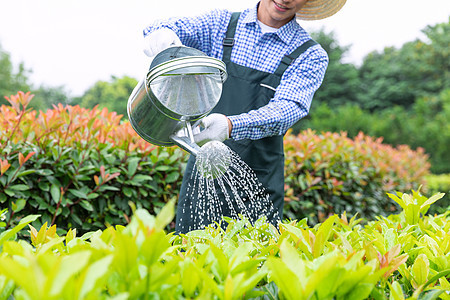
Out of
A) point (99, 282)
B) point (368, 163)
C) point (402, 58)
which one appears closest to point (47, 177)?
point (99, 282)

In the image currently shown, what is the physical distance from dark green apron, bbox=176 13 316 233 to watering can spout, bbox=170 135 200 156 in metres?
0.53

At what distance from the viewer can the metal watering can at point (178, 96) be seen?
1.64 m

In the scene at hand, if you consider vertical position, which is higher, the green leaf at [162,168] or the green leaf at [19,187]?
the green leaf at [162,168]

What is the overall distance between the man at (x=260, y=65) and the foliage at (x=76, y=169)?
2.58ft

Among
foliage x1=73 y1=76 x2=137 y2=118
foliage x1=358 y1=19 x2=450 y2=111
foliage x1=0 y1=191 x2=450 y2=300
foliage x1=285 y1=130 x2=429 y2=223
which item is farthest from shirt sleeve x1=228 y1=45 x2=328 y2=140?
foliage x1=73 y1=76 x2=137 y2=118

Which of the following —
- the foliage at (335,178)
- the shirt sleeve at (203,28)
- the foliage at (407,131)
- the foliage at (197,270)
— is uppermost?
the shirt sleeve at (203,28)

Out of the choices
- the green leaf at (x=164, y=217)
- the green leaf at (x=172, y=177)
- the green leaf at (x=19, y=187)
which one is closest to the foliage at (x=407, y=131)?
the green leaf at (x=172, y=177)

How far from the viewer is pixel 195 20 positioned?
2.31 meters

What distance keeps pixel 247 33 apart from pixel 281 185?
864 mm

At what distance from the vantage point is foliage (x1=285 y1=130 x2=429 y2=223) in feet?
12.7

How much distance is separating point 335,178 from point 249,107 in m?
2.03

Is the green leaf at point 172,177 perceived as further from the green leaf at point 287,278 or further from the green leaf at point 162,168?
the green leaf at point 287,278

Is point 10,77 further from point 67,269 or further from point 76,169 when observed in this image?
point 67,269

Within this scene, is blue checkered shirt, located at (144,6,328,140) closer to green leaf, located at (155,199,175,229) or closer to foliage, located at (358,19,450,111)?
green leaf, located at (155,199,175,229)
